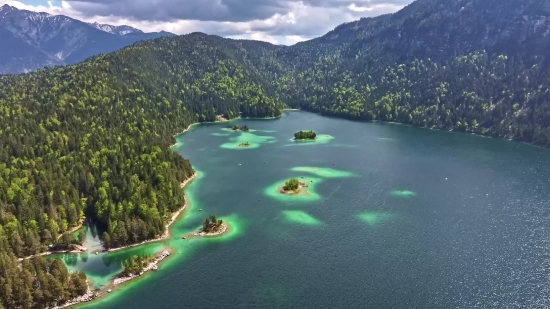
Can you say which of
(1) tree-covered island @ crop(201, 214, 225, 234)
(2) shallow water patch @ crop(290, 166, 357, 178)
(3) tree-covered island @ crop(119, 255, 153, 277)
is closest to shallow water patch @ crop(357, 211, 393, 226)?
(2) shallow water patch @ crop(290, 166, 357, 178)

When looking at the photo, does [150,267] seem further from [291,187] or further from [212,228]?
[291,187]

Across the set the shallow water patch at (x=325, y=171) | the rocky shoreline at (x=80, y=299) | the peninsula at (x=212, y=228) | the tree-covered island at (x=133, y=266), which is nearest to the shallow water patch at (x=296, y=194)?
the shallow water patch at (x=325, y=171)

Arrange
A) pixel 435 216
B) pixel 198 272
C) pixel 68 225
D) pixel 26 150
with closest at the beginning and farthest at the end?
pixel 198 272
pixel 68 225
pixel 435 216
pixel 26 150

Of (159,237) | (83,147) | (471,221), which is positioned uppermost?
(83,147)

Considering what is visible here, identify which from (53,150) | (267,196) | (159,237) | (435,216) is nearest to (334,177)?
(267,196)

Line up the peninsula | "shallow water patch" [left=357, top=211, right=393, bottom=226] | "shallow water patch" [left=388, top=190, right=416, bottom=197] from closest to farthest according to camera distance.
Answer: the peninsula, "shallow water patch" [left=357, top=211, right=393, bottom=226], "shallow water patch" [left=388, top=190, right=416, bottom=197]

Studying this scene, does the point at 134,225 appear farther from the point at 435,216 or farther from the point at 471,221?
the point at 471,221

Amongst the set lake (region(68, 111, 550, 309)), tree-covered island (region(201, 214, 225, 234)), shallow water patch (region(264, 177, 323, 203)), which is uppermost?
tree-covered island (region(201, 214, 225, 234))

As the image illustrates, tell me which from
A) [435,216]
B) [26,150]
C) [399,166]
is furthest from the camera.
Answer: [399,166]

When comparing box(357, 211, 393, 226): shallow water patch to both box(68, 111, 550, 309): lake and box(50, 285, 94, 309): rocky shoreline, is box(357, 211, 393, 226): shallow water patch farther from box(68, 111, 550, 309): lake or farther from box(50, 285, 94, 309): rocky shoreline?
box(50, 285, 94, 309): rocky shoreline
